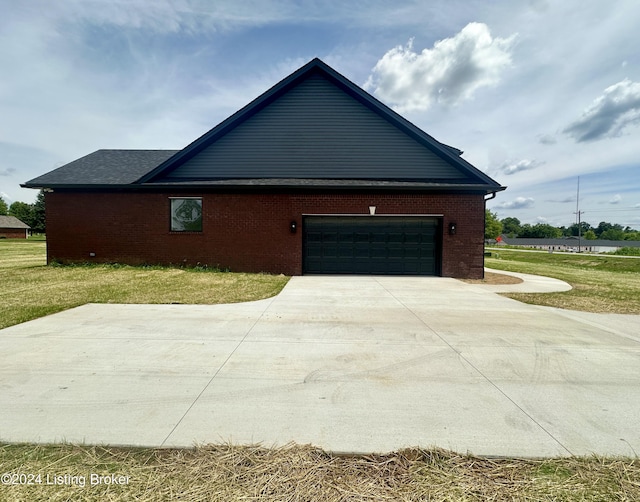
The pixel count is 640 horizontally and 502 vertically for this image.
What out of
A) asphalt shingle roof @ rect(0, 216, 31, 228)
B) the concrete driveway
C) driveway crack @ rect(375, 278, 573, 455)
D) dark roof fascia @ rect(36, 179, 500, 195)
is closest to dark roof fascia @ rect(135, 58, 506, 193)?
dark roof fascia @ rect(36, 179, 500, 195)

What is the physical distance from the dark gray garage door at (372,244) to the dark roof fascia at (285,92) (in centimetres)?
266

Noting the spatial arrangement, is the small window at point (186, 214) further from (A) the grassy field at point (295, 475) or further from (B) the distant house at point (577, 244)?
(B) the distant house at point (577, 244)

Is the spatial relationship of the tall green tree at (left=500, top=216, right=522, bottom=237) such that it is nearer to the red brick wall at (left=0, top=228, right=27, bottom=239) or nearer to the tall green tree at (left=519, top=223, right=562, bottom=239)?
the tall green tree at (left=519, top=223, right=562, bottom=239)

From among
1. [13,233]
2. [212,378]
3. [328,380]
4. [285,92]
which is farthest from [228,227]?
[13,233]

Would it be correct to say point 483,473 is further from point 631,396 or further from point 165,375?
point 165,375

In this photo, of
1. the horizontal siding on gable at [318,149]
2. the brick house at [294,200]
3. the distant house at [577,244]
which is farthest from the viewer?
the distant house at [577,244]

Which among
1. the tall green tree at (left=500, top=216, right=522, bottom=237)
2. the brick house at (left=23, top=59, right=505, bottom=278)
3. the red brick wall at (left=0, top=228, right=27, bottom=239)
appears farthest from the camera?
the tall green tree at (left=500, top=216, right=522, bottom=237)

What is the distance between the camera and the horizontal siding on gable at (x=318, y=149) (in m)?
12.3

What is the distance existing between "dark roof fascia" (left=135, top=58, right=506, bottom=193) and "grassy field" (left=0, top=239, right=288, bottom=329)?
4.08 m

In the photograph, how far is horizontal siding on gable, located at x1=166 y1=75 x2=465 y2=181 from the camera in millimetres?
12266

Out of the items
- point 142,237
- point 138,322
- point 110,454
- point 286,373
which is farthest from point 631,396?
point 142,237

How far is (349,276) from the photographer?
11773 millimetres

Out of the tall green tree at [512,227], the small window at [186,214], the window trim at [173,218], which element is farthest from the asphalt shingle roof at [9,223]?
the tall green tree at [512,227]

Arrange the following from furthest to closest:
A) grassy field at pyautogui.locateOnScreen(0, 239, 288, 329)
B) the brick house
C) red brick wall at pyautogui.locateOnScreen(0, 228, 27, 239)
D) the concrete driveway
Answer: red brick wall at pyautogui.locateOnScreen(0, 228, 27, 239) → the brick house → grassy field at pyautogui.locateOnScreen(0, 239, 288, 329) → the concrete driveway
